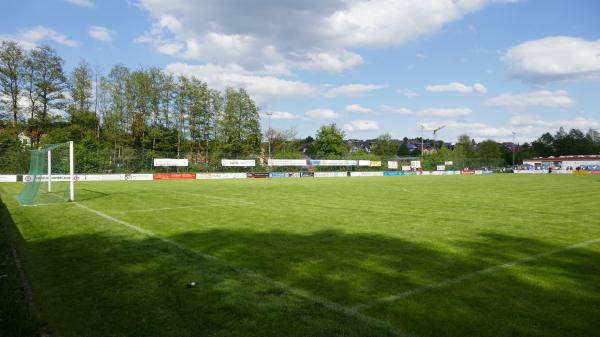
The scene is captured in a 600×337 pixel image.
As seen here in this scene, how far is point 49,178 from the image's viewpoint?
70.6ft

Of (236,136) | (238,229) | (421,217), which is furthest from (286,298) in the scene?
(236,136)

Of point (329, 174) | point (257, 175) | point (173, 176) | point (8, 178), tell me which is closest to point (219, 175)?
point (257, 175)

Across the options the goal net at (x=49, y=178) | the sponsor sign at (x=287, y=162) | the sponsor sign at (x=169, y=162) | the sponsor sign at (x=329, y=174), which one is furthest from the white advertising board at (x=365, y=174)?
the goal net at (x=49, y=178)

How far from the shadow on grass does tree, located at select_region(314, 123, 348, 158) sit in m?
86.4

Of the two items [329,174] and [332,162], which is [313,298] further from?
[332,162]

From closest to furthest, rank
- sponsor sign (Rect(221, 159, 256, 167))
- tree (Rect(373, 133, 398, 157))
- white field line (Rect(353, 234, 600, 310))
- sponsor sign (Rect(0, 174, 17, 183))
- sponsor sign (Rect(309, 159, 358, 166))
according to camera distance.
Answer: white field line (Rect(353, 234, 600, 310)), sponsor sign (Rect(0, 174, 17, 183)), sponsor sign (Rect(221, 159, 256, 167)), sponsor sign (Rect(309, 159, 358, 166)), tree (Rect(373, 133, 398, 157))

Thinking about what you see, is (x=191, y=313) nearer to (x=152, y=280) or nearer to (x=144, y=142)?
(x=152, y=280)

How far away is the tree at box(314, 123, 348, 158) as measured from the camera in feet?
311

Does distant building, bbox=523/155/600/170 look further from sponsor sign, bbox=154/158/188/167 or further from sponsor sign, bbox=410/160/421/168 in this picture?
sponsor sign, bbox=154/158/188/167

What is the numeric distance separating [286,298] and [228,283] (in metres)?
1.13

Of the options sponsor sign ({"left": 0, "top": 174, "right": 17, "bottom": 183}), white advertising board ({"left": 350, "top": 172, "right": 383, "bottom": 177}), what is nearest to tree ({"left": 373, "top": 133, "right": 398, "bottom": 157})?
white advertising board ({"left": 350, "top": 172, "right": 383, "bottom": 177})

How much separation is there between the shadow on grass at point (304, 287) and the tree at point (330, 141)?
283ft

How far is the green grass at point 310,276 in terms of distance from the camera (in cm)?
424

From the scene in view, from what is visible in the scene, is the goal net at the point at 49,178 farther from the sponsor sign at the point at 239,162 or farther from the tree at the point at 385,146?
the tree at the point at 385,146
